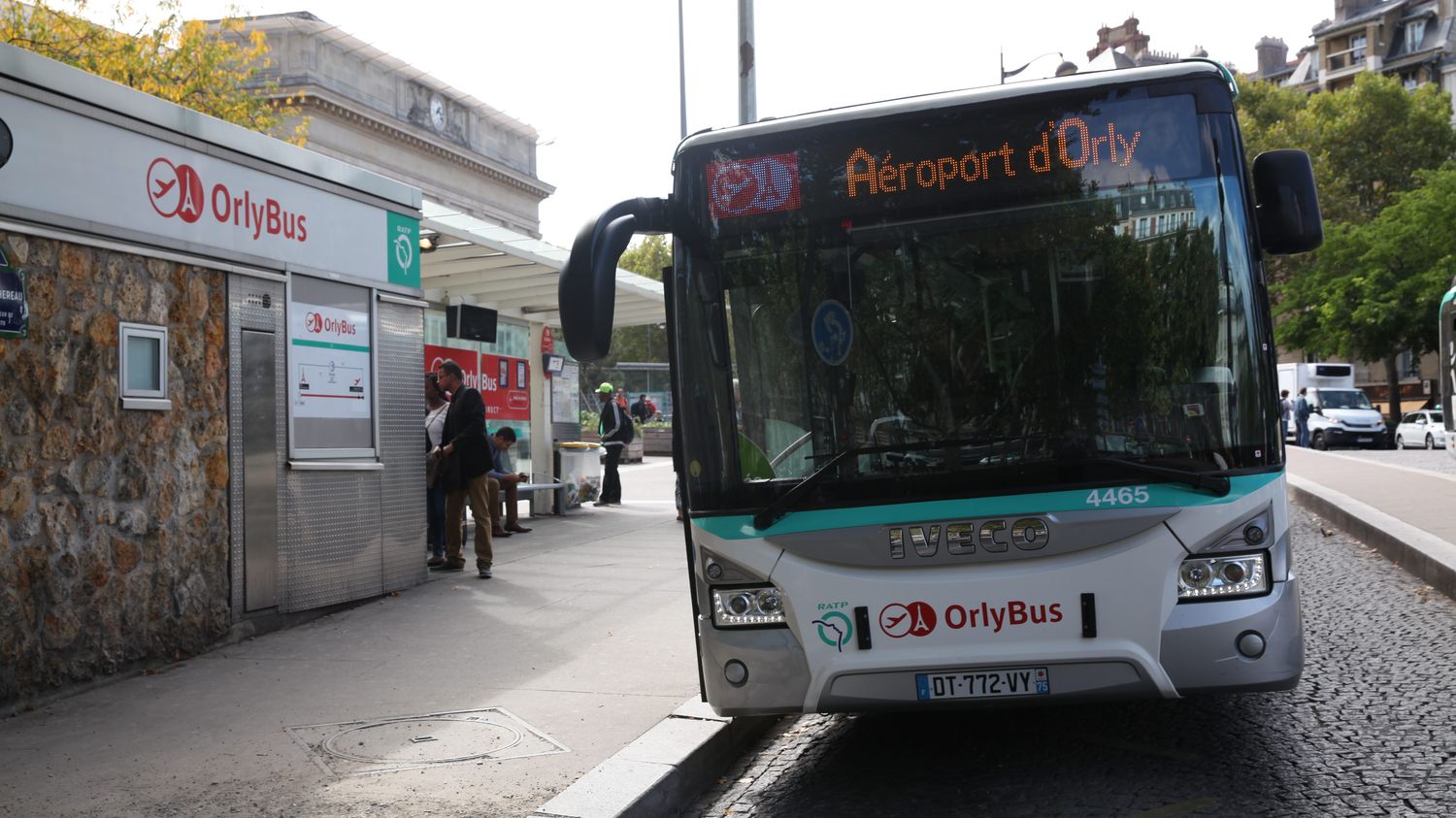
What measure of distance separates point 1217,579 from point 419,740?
3231 millimetres

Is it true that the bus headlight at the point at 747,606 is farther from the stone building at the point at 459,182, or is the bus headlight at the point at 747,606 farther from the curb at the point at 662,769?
the stone building at the point at 459,182

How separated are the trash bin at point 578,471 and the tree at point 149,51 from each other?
810cm

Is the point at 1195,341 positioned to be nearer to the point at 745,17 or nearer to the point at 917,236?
the point at 917,236

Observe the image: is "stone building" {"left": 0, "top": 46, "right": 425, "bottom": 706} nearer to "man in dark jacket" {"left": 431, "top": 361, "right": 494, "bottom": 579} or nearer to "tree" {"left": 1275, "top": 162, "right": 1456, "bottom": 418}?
"man in dark jacket" {"left": 431, "top": 361, "right": 494, "bottom": 579}

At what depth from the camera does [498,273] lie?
13617 millimetres

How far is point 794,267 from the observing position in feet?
16.1

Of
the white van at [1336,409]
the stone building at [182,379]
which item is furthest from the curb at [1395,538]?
the white van at [1336,409]

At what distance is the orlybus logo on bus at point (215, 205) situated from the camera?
7.40m

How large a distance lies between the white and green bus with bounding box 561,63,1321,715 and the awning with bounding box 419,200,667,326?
5291 millimetres

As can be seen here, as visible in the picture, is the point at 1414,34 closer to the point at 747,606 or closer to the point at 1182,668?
the point at 1182,668

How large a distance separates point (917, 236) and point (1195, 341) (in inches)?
41.1

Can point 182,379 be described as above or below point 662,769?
above

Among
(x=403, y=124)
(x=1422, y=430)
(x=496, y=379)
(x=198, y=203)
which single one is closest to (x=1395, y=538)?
(x=496, y=379)

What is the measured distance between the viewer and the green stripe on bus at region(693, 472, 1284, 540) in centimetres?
448
